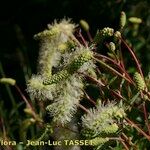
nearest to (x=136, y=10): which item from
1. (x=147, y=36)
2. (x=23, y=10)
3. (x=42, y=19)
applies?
(x=147, y=36)

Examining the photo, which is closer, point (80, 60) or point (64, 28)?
point (80, 60)

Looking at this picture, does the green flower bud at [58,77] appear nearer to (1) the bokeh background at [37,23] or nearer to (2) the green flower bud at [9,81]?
(2) the green flower bud at [9,81]

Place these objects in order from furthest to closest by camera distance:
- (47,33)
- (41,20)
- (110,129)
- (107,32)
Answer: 1. (41,20)
2. (47,33)
3. (107,32)
4. (110,129)

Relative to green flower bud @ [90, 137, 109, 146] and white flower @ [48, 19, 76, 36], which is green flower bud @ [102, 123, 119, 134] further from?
white flower @ [48, 19, 76, 36]

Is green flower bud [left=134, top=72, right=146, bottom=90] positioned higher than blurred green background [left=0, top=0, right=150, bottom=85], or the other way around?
blurred green background [left=0, top=0, right=150, bottom=85]

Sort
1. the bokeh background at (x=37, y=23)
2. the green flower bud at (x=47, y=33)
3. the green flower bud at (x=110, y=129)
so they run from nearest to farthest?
the green flower bud at (x=110, y=129) < the green flower bud at (x=47, y=33) < the bokeh background at (x=37, y=23)

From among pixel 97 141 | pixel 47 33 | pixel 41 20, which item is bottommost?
pixel 97 141

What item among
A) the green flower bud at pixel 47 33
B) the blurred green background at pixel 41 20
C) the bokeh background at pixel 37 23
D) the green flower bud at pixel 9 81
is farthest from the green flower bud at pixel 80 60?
the blurred green background at pixel 41 20

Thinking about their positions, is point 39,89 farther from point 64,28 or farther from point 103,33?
point 64,28

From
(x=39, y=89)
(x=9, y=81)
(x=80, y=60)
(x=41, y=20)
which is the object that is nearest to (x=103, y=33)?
(x=80, y=60)

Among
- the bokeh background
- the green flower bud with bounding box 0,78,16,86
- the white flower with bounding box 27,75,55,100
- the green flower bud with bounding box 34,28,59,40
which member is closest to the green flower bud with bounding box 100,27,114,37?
the white flower with bounding box 27,75,55,100

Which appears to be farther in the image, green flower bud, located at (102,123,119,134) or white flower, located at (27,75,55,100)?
white flower, located at (27,75,55,100)

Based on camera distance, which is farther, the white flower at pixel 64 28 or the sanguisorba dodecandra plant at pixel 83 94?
the white flower at pixel 64 28
